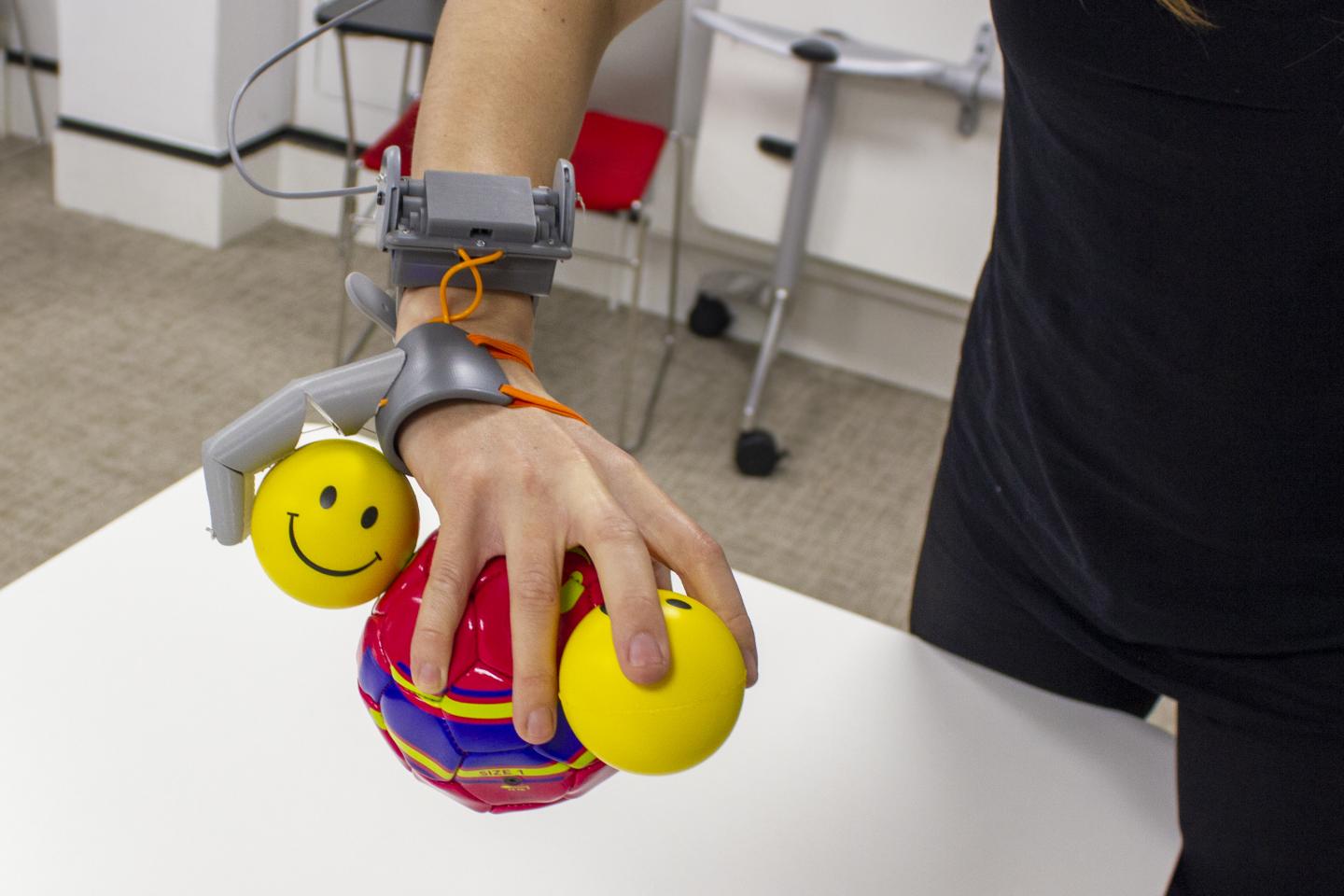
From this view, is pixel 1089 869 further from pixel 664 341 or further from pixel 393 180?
pixel 664 341

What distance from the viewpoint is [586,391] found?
2600 mm

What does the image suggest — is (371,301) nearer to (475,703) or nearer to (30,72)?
(475,703)

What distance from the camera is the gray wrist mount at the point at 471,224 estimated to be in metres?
0.67

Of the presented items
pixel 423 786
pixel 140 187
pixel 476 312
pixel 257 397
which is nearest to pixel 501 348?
pixel 476 312

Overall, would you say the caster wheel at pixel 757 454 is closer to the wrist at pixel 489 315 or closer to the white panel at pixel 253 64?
the white panel at pixel 253 64

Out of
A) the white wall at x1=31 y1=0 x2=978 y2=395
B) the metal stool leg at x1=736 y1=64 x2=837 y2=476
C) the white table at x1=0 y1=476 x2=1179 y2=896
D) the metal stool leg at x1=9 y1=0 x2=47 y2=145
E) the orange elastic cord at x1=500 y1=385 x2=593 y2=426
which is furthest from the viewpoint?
the metal stool leg at x1=9 y1=0 x2=47 y2=145

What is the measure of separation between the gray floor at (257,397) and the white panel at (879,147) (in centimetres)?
41

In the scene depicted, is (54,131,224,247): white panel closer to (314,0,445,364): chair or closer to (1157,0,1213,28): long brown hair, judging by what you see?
(314,0,445,364): chair

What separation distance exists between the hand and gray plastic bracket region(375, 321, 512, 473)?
1cm

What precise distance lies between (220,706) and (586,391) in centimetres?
181

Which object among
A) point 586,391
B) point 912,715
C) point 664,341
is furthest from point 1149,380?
point 664,341

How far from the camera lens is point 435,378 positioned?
63 cm

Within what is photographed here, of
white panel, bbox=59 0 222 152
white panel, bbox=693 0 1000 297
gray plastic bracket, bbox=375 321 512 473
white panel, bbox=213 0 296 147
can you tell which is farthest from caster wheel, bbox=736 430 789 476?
gray plastic bracket, bbox=375 321 512 473

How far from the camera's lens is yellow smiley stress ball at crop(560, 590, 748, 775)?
55 centimetres
